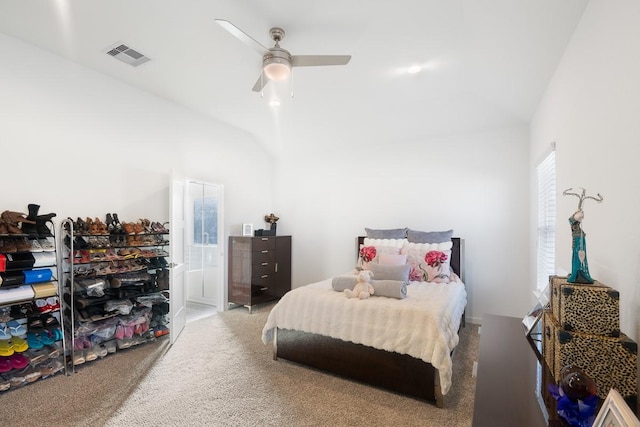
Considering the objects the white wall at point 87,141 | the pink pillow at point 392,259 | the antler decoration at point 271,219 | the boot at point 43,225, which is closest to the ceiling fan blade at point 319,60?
the pink pillow at point 392,259

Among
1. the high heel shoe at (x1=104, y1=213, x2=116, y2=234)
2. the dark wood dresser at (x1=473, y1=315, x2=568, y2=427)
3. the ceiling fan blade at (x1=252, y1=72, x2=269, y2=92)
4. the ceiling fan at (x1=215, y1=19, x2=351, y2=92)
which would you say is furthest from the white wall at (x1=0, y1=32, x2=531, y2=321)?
the dark wood dresser at (x1=473, y1=315, x2=568, y2=427)

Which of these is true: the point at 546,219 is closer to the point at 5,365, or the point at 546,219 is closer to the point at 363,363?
→ the point at 363,363

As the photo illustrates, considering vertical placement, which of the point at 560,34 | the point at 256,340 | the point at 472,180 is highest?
the point at 560,34

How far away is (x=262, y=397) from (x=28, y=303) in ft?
6.87

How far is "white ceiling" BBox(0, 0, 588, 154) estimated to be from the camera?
2248 millimetres

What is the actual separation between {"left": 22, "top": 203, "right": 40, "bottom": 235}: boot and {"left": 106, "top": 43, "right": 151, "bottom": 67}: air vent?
4.97 feet

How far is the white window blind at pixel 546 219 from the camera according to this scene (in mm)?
2758

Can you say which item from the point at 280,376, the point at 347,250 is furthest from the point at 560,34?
the point at 347,250

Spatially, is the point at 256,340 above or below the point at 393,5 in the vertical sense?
below

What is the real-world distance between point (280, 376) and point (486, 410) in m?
2.04

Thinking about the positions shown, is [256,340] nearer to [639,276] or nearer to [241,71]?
[241,71]

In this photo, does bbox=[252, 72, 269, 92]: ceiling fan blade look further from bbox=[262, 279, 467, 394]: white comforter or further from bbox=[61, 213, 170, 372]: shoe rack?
bbox=[61, 213, 170, 372]: shoe rack

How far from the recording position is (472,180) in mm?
4102

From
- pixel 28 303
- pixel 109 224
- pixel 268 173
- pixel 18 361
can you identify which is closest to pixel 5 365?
pixel 18 361
